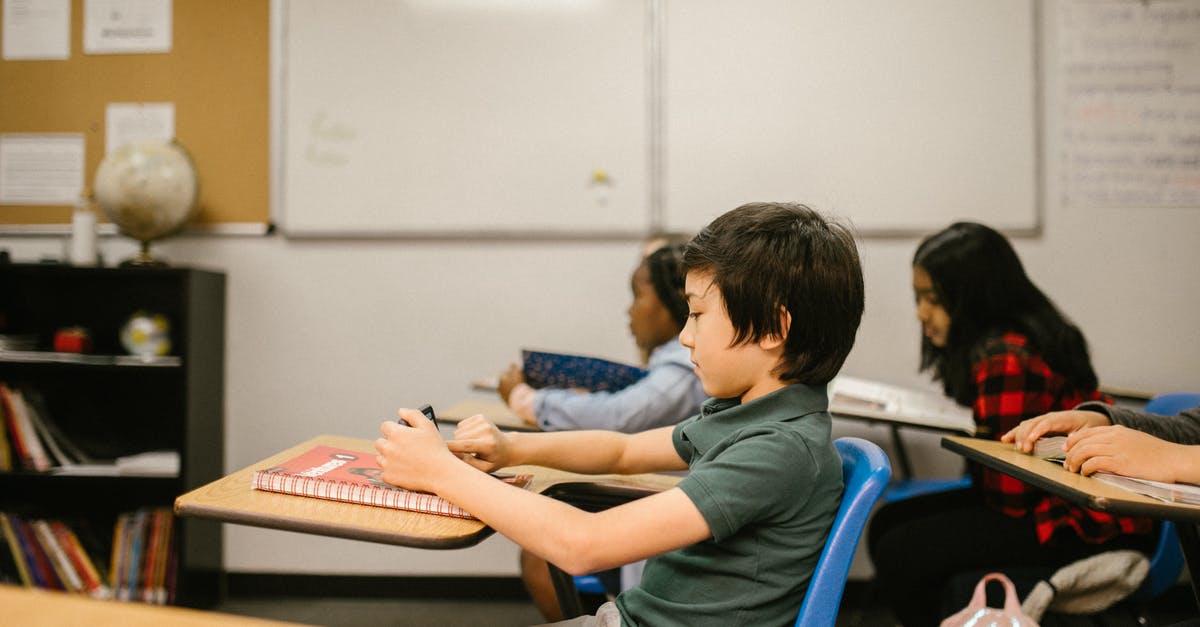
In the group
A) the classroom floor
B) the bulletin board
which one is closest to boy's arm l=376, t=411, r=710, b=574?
the classroom floor

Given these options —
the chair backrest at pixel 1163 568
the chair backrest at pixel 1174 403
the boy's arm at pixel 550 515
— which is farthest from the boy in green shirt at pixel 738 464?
the chair backrest at pixel 1174 403

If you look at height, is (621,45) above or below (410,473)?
above

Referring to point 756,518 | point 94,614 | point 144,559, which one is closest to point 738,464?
point 756,518

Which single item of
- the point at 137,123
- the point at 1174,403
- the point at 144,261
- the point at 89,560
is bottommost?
the point at 89,560

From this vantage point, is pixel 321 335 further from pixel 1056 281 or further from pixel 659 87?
pixel 1056 281

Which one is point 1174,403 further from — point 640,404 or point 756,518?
point 756,518

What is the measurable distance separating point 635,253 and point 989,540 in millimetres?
1439

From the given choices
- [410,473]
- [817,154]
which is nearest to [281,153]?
[817,154]

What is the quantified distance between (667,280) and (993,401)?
2.49 feet

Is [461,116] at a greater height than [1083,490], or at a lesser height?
greater

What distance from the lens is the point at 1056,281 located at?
8.39 feet

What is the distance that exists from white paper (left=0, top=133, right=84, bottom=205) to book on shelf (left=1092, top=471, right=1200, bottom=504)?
3163 mm

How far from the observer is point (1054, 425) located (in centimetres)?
133

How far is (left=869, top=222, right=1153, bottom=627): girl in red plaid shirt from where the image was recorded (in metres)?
1.50
